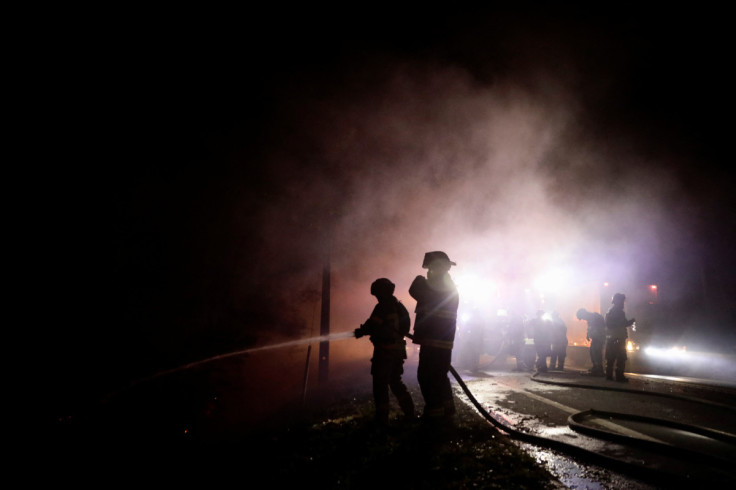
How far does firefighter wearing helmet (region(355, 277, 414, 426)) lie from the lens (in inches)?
172

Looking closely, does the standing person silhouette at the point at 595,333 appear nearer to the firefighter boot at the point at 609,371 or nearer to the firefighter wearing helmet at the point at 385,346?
the firefighter boot at the point at 609,371

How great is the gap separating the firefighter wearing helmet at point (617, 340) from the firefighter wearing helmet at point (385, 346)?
20.3ft

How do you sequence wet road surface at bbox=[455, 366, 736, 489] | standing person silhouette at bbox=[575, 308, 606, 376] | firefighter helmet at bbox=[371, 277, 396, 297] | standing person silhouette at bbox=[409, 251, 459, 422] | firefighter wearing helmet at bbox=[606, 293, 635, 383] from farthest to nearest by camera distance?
standing person silhouette at bbox=[575, 308, 606, 376] → firefighter wearing helmet at bbox=[606, 293, 635, 383] → firefighter helmet at bbox=[371, 277, 396, 297] → standing person silhouette at bbox=[409, 251, 459, 422] → wet road surface at bbox=[455, 366, 736, 489]

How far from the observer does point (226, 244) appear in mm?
13859

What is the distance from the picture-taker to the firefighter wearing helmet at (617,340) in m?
8.00

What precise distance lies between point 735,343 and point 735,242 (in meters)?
4.05

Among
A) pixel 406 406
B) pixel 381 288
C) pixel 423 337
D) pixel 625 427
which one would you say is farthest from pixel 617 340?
pixel 381 288

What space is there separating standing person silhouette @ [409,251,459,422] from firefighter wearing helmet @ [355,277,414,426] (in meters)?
0.32

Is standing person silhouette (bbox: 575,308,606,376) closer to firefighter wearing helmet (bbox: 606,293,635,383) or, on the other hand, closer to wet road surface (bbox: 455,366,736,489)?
firefighter wearing helmet (bbox: 606,293,635,383)

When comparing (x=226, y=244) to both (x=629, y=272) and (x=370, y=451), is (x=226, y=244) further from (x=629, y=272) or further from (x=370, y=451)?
(x=629, y=272)

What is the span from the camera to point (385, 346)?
448 cm

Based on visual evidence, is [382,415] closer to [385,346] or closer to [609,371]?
[385,346]

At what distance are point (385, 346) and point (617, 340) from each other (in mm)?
6881

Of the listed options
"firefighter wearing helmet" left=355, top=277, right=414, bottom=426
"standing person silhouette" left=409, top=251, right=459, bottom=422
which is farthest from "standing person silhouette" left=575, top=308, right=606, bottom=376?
"firefighter wearing helmet" left=355, top=277, right=414, bottom=426
